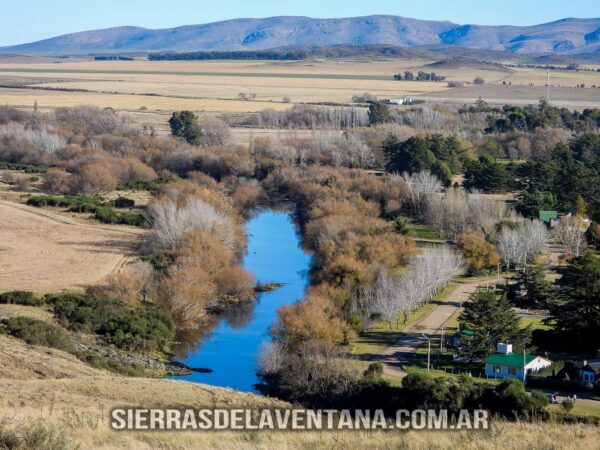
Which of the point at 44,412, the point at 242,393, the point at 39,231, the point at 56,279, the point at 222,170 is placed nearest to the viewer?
the point at 44,412

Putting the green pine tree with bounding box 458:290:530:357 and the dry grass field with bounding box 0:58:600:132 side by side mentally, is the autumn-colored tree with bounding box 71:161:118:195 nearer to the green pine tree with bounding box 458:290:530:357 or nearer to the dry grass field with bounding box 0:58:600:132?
the dry grass field with bounding box 0:58:600:132

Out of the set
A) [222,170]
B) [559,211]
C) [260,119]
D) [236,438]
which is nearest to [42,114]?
[260,119]

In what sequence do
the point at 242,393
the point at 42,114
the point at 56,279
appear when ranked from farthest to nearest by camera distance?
the point at 42,114, the point at 56,279, the point at 242,393

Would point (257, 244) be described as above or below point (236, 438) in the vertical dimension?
below

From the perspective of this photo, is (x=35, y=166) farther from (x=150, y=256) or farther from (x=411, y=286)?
(x=411, y=286)

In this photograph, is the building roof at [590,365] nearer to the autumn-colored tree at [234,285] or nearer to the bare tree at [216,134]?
the autumn-colored tree at [234,285]

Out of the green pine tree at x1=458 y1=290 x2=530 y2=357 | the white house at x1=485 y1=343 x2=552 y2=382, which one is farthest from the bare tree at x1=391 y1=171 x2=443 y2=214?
the white house at x1=485 y1=343 x2=552 y2=382

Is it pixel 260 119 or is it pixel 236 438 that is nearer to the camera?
pixel 236 438
